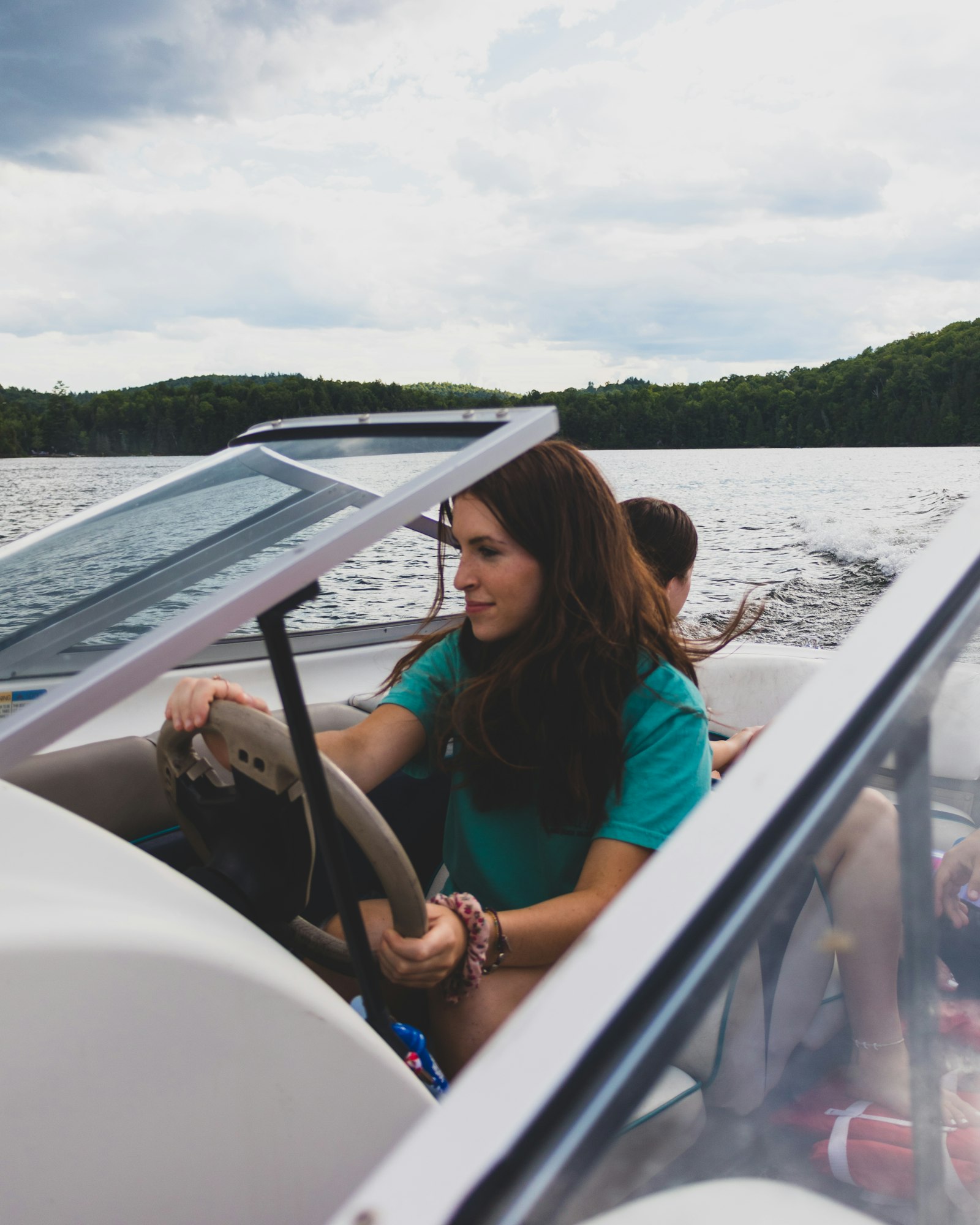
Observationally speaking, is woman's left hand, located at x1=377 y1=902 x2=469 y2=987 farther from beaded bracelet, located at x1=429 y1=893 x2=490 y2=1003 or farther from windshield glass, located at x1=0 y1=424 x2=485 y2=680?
windshield glass, located at x1=0 y1=424 x2=485 y2=680

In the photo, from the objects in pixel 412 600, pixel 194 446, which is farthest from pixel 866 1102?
pixel 412 600

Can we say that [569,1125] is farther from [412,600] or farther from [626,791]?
[412,600]

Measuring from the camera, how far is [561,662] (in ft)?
4.08

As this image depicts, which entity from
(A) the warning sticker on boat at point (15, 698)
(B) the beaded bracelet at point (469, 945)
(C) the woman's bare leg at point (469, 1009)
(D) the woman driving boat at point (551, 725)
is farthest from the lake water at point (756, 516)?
(C) the woman's bare leg at point (469, 1009)

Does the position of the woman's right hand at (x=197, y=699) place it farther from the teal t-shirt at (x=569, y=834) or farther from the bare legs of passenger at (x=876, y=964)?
the bare legs of passenger at (x=876, y=964)

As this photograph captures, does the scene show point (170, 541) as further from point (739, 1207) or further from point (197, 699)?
point (739, 1207)

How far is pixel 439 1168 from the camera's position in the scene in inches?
15.1

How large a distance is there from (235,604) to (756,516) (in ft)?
48.4

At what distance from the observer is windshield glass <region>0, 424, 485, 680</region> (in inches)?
50.8

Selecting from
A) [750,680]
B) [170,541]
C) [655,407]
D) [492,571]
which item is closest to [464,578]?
[492,571]

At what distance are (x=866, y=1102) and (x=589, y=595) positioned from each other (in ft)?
2.56

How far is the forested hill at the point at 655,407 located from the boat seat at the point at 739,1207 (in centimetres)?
97

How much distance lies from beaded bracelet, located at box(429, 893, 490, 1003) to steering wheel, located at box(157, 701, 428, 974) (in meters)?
0.09

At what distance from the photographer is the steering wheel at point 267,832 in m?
0.97
